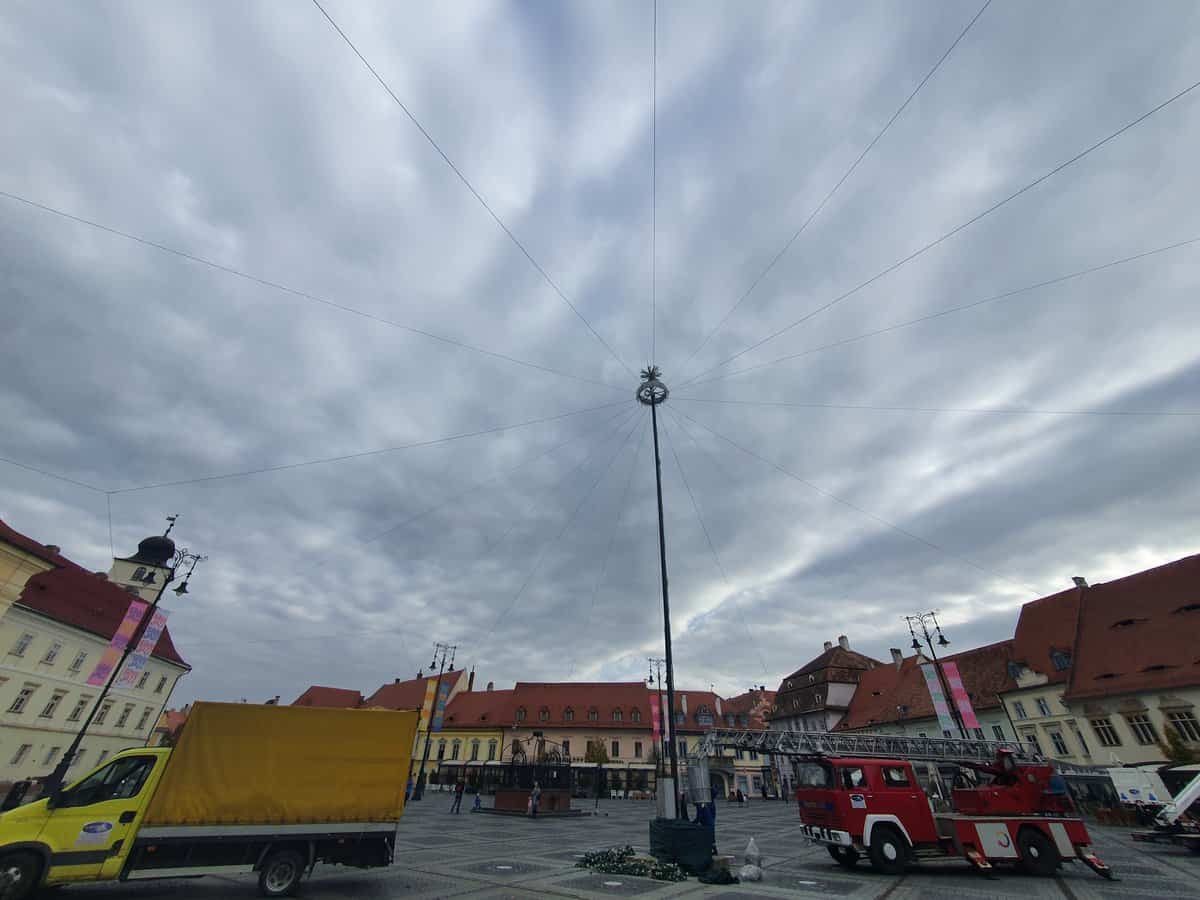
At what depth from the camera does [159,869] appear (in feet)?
29.4

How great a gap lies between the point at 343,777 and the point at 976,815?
16615 millimetres

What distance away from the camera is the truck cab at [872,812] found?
1409 centimetres

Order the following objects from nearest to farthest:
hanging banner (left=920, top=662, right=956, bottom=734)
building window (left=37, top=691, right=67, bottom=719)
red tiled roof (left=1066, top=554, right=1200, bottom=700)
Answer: hanging banner (left=920, top=662, right=956, bottom=734) → red tiled roof (left=1066, top=554, right=1200, bottom=700) → building window (left=37, top=691, right=67, bottom=719)

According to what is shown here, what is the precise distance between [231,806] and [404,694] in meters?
74.4

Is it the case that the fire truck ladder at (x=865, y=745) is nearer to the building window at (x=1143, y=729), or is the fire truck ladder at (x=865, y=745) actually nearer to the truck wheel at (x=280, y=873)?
the building window at (x=1143, y=729)

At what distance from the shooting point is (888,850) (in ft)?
46.3

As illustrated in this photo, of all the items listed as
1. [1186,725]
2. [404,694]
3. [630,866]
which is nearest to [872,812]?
[630,866]

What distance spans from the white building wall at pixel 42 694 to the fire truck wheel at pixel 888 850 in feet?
157

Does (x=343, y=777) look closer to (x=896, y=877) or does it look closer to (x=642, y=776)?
(x=896, y=877)

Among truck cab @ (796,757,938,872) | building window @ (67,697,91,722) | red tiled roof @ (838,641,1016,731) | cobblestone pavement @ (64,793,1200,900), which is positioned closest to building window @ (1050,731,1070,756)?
red tiled roof @ (838,641,1016,731)

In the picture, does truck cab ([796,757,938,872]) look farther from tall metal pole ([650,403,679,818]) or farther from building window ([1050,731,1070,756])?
building window ([1050,731,1070,756])

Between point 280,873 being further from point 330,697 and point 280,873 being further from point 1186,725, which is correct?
point 330,697

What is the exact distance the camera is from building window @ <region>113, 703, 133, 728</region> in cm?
4841

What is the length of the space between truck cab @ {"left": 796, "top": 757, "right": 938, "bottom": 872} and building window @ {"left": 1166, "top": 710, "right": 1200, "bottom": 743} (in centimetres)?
3171
